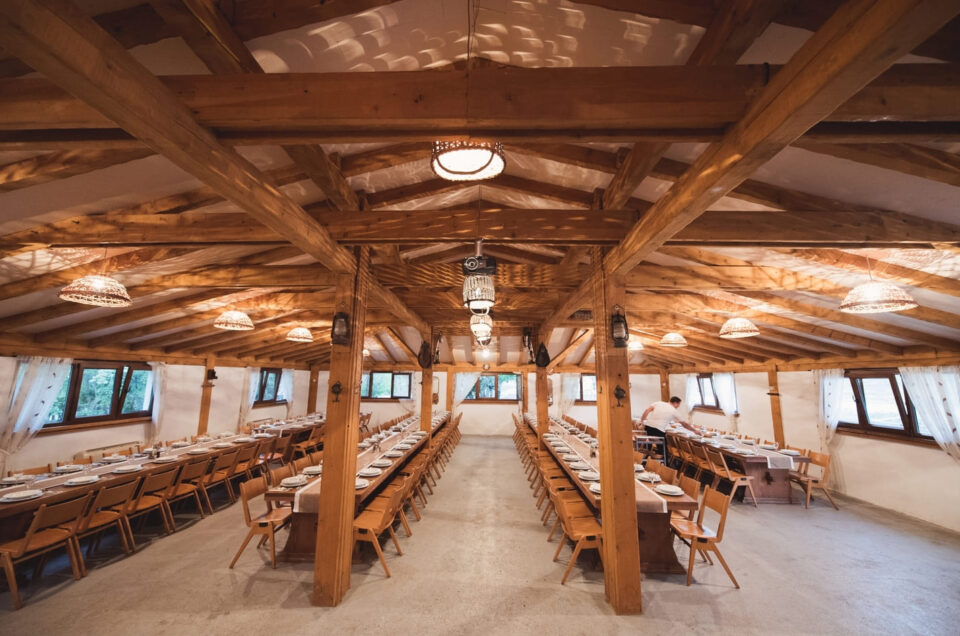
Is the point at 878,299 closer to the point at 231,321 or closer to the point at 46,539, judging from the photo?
the point at 231,321

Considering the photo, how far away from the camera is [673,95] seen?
5.42 feet

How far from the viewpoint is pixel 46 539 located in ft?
11.4

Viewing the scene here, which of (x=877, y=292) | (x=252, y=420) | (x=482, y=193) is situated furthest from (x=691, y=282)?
(x=252, y=420)

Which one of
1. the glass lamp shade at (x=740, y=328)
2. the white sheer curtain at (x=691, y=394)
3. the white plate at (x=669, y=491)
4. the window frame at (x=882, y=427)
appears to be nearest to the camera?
Answer: the white plate at (x=669, y=491)

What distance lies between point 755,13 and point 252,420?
13100 mm

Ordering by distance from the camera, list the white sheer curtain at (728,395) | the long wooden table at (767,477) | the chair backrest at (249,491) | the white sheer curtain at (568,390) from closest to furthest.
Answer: the chair backrest at (249,491) < the long wooden table at (767,477) < the white sheer curtain at (728,395) < the white sheer curtain at (568,390)

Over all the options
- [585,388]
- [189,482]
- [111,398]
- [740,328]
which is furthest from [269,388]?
[740,328]

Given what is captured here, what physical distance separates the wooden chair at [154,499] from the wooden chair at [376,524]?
8.88ft

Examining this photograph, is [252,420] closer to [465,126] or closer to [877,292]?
[465,126]

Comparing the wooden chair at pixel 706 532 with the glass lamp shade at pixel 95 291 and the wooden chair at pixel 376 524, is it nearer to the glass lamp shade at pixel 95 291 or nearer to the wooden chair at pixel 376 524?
the wooden chair at pixel 376 524

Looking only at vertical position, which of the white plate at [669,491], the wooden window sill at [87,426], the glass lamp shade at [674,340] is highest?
the glass lamp shade at [674,340]

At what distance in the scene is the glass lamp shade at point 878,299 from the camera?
9.89ft

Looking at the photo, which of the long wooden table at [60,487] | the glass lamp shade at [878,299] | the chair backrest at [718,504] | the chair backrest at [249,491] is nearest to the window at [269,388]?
the long wooden table at [60,487]

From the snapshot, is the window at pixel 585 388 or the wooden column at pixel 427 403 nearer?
the wooden column at pixel 427 403
